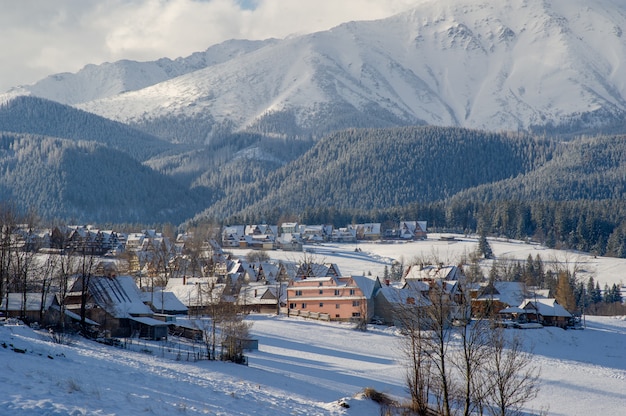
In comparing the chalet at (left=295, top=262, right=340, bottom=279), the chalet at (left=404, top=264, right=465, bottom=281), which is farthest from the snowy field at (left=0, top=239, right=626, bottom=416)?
the chalet at (left=295, top=262, right=340, bottom=279)

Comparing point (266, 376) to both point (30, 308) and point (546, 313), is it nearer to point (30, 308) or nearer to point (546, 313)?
point (30, 308)

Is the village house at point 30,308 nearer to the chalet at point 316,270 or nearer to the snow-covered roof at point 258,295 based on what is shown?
the snow-covered roof at point 258,295

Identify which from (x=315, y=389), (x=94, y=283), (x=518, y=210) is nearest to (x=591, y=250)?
(x=518, y=210)

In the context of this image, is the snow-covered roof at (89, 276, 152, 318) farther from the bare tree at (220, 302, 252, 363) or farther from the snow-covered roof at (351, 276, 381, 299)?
the snow-covered roof at (351, 276, 381, 299)

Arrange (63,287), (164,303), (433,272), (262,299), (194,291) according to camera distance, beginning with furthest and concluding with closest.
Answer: (433,272), (262,299), (194,291), (164,303), (63,287)

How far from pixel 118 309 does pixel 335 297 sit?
3090 centimetres

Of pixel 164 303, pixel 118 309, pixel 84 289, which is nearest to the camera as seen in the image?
pixel 84 289

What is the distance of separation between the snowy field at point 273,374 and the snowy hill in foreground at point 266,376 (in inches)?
2.6

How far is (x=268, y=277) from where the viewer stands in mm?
118938

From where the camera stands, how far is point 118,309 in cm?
6469

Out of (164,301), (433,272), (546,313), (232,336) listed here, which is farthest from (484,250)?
(232,336)

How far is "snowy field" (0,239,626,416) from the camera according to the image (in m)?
26.9

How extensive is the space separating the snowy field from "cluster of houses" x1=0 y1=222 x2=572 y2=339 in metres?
4.86

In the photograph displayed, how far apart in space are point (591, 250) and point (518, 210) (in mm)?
25797
